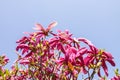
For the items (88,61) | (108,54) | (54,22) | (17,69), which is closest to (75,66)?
(88,61)

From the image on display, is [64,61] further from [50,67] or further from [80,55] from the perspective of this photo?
[50,67]

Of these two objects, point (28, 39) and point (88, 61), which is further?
point (28, 39)

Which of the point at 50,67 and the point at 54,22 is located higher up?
the point at 54,22

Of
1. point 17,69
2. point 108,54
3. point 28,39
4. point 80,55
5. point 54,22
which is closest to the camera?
point 80,55

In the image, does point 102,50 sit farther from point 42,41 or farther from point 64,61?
point 42,41

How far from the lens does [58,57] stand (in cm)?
632

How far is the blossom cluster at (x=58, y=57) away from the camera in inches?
205

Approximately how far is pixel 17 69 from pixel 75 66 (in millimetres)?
2698

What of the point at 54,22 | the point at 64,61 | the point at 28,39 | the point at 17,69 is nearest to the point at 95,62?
the point at 64,61

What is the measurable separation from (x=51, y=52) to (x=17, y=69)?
1.40 m

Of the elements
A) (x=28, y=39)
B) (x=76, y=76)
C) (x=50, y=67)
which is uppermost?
(x=28, y=39)

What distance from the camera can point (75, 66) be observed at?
5.32 metres

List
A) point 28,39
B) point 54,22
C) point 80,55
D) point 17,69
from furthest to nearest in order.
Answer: point 17,69, point 28,39, point 54,22, point 80,55

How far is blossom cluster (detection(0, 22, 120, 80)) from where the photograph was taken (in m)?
5.20
